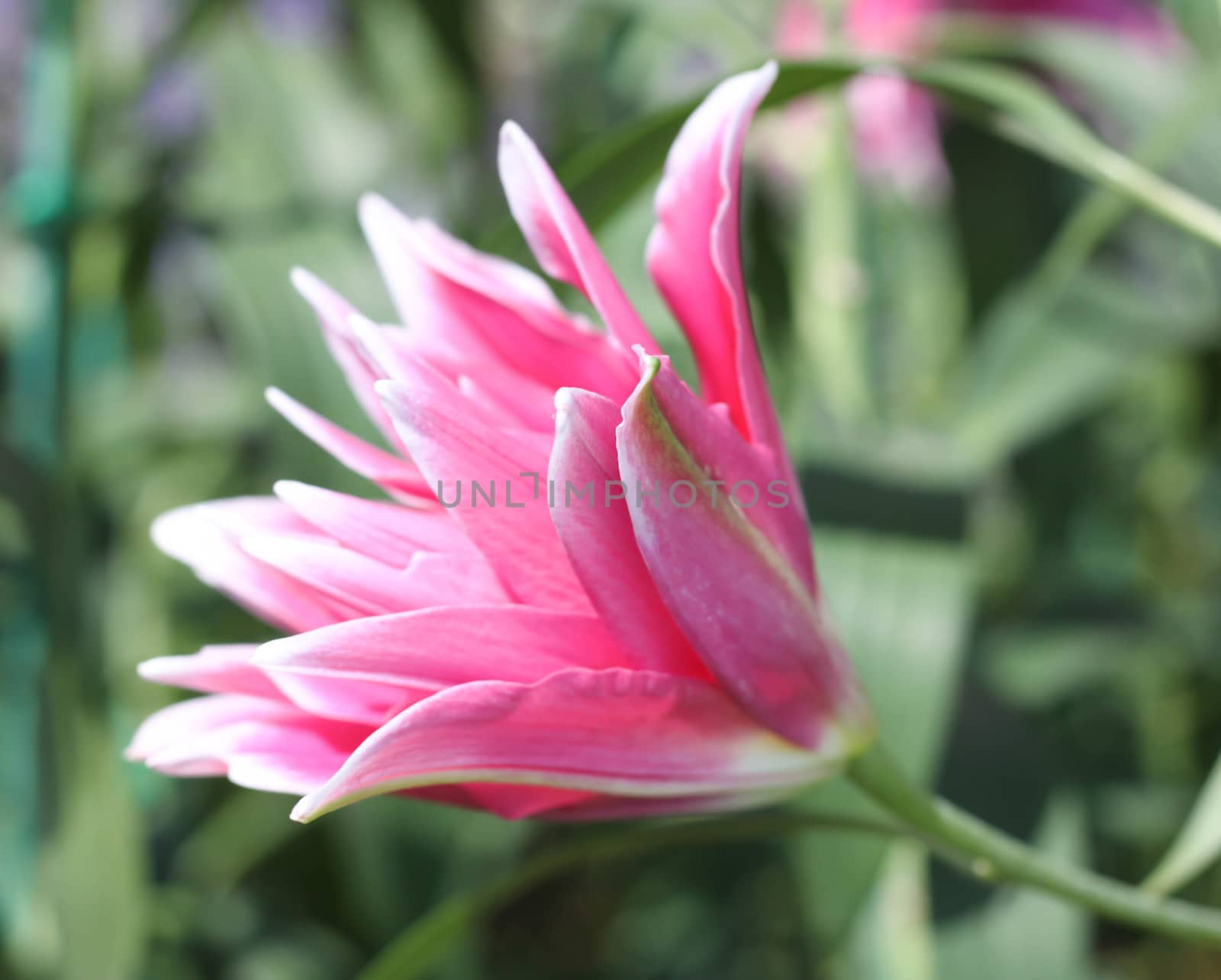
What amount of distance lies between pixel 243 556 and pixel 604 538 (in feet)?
0.26

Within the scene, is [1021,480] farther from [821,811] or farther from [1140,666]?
[821,811]

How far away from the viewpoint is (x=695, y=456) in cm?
20

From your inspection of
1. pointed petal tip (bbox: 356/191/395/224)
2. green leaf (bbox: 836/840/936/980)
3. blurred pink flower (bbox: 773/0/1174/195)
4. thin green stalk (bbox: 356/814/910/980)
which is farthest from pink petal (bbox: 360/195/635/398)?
blurred pink flower (bbox: 773/0/1174/195)

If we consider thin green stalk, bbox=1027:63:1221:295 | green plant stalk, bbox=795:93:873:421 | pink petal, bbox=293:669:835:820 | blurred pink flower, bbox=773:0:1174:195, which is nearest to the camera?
pink petal, bbox=293:669:835:820

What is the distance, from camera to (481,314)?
239 millimetres

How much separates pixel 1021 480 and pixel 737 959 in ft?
1.24

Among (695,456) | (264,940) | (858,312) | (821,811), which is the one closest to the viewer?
(695,456)

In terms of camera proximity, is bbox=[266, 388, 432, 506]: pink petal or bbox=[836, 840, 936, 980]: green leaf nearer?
bbox=[266, 388, 432, 506]: pink petal

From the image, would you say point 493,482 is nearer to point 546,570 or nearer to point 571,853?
point 546,570

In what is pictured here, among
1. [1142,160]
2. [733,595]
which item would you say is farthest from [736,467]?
[1142,160]

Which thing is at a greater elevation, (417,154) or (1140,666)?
(417,154)

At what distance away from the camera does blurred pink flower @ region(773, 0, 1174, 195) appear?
0.64 m

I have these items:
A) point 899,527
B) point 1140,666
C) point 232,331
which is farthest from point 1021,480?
point 232,331

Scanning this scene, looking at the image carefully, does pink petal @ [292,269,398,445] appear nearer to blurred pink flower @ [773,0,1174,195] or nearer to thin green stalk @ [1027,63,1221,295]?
thin green stalk @ [1027,63,1221,295]
